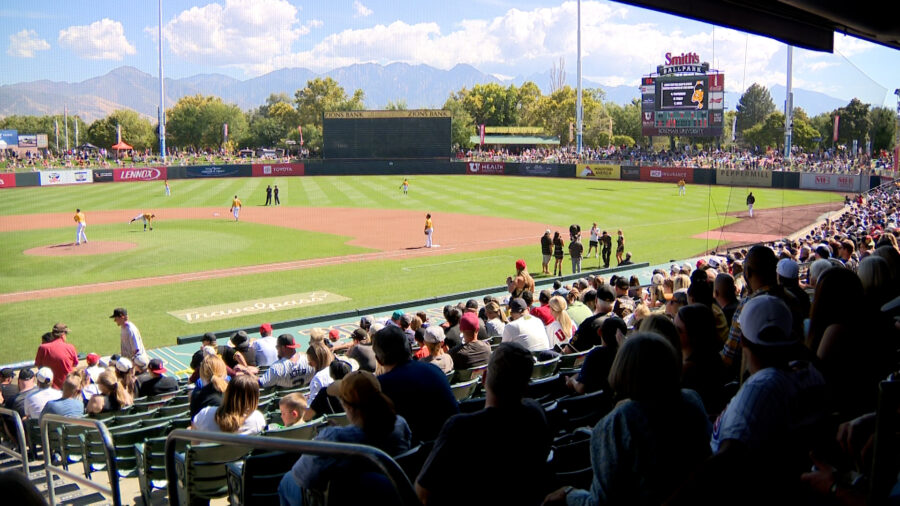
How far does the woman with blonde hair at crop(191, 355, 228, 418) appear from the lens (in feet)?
21.5

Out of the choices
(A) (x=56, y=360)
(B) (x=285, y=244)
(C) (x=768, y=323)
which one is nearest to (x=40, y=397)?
(A) (x=56, y=360)

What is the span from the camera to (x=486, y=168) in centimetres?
7650

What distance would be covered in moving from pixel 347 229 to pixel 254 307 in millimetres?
16208

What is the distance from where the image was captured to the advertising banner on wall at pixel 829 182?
170 feet

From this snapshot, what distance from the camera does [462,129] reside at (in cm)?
11100

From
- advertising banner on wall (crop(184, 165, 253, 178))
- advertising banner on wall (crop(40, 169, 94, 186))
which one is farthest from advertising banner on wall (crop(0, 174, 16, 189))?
advertising banner on wall (crop(184, 165, 253, 178))

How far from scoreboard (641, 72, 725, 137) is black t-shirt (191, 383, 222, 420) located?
63.2 metres

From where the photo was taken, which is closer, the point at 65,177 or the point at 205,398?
the point at 205,398

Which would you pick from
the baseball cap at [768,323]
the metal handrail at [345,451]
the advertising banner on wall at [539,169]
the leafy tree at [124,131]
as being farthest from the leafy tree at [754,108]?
the metal handrail at [345,451]

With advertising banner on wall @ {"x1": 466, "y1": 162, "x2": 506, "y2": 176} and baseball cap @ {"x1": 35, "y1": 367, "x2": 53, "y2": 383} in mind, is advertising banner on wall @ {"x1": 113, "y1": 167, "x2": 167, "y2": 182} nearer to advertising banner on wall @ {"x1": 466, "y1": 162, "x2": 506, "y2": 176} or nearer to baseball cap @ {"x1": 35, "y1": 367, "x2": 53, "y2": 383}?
advertising banner on wall @ {"x1": 466, "y1": 162, "x2": 506, "y2": 176}

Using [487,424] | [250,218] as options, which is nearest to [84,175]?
[250,218]

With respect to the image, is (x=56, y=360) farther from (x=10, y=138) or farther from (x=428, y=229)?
(x=10, y=138)

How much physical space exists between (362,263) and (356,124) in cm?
4430

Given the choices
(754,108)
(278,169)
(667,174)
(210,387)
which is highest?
(754,108)
